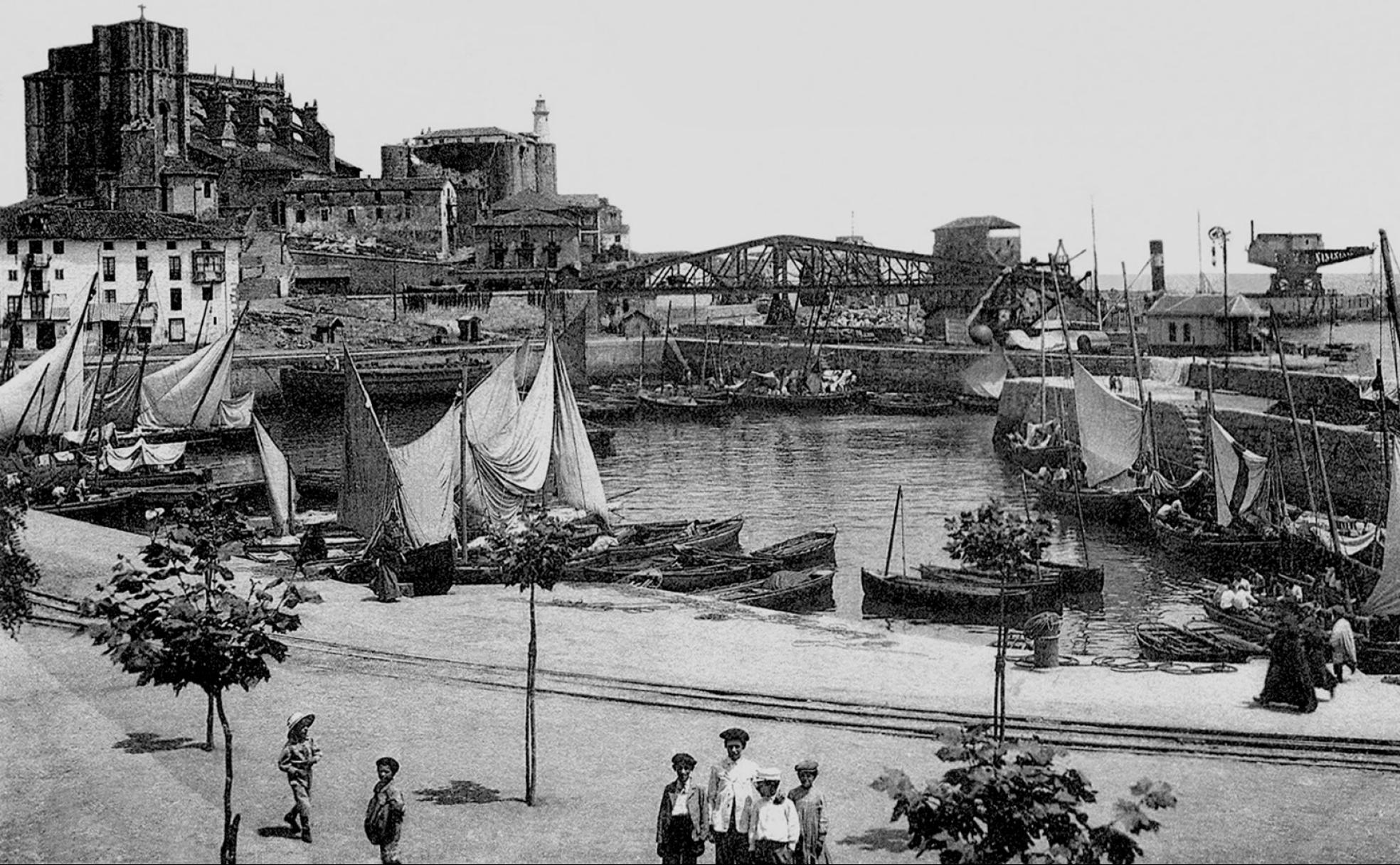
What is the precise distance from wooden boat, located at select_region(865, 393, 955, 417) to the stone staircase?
105 feet

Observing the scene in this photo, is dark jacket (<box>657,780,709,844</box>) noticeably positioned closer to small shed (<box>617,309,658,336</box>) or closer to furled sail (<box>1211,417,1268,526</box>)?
furled sail (<box>1211,417,1268,526</box>)

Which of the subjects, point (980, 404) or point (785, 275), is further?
point (785, 275)

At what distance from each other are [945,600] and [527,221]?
90629 mm

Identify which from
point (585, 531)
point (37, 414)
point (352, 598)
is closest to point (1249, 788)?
point (352, 598)

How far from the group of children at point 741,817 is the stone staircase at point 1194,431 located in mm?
41526

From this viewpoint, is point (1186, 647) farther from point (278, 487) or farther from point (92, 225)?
point (92, 225)

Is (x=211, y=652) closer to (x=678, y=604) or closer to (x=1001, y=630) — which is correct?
(x=1001, y=630)

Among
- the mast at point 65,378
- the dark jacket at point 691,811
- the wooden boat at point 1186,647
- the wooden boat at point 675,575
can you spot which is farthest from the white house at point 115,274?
the dark jacket at point 691,811

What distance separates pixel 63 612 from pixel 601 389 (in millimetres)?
73876

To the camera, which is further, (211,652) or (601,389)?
(601,389)

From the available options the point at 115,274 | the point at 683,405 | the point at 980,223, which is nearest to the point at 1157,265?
the point at 980,223

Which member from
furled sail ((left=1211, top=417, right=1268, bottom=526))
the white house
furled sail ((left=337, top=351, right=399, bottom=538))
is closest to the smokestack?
the white house

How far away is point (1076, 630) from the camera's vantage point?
33.5 m

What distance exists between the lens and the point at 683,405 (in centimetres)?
8862
